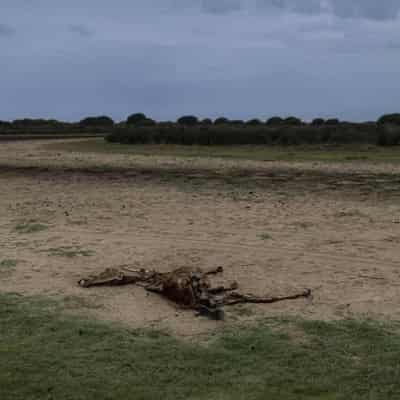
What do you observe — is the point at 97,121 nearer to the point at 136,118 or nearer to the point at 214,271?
the point at 136,118

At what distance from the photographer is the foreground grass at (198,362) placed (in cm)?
393

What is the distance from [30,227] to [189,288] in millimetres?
3933

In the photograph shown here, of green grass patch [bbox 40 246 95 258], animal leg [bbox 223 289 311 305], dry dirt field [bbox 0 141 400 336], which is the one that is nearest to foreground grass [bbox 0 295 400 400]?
dry dirt field [bbox 0 141 400 336]

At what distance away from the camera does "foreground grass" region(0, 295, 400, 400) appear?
3.93 m

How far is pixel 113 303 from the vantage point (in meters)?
5.71

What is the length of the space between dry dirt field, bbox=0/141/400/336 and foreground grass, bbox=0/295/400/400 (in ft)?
1.21

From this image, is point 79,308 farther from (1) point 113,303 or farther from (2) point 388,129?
(2) point 388,129

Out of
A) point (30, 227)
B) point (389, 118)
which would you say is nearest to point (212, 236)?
point (30, 227)

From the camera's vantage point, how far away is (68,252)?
749 centimetres

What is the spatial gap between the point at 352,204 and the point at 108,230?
12.5 feet

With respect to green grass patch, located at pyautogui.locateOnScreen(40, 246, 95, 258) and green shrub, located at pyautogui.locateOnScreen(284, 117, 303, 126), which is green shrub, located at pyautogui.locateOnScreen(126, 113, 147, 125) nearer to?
green shrub, located at pyautogui.locateOnScreen(284, 117, 303, 126)

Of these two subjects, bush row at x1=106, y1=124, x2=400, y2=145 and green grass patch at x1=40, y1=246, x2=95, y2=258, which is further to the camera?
bush row at x1=106, y1=124, x2=400, y2=145

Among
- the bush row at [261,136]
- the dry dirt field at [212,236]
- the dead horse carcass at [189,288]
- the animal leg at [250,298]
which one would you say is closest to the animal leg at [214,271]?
the dry dirt field at [212,236]

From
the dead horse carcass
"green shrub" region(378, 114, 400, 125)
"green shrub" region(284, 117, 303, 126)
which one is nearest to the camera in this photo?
the dead horse carcass
